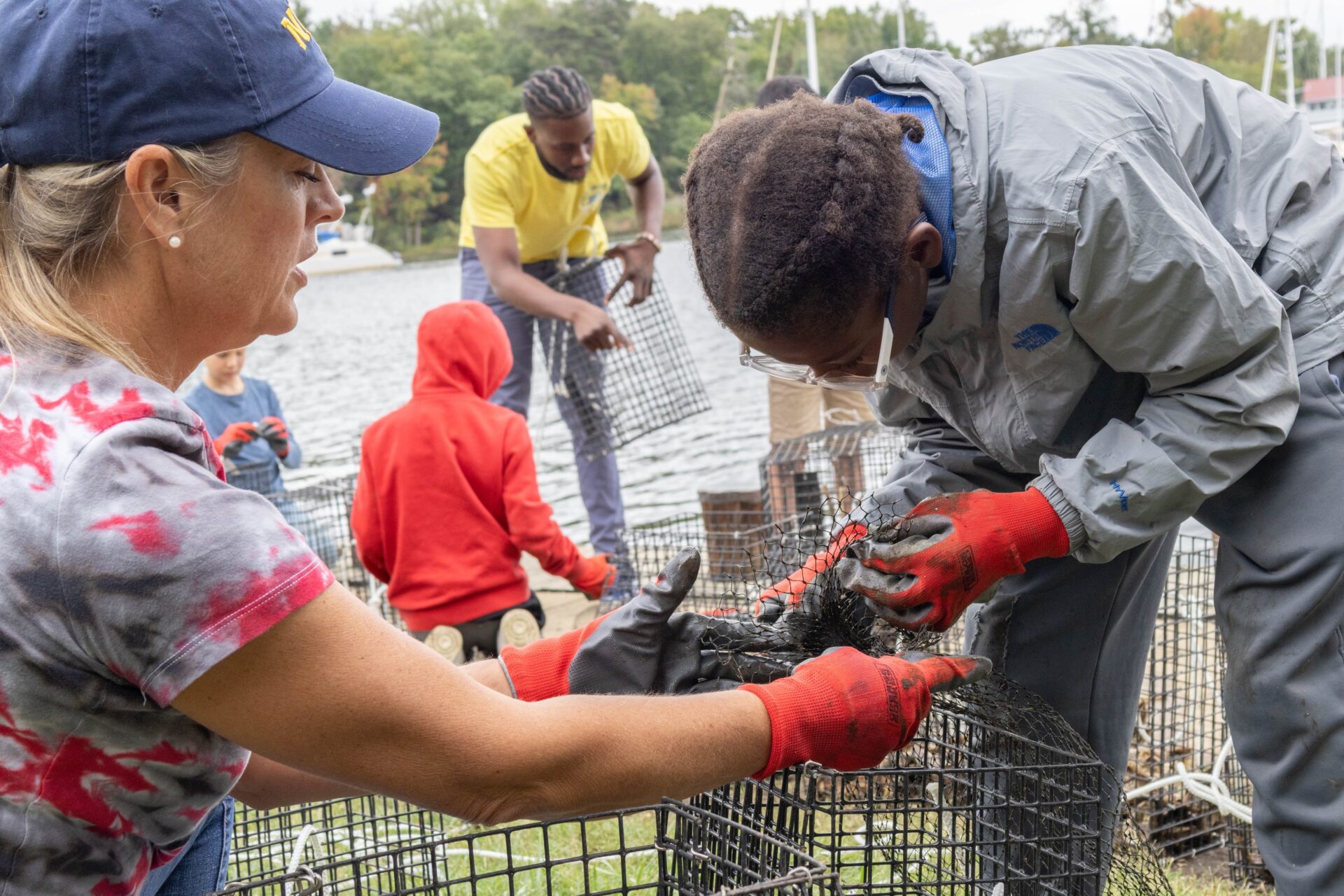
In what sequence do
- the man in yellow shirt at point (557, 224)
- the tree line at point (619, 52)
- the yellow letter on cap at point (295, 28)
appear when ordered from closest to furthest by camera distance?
the yellow letter on cap at point (295, 28)
the man in yellow shirt at point (557, 224)
the tree line at point (619, 52)

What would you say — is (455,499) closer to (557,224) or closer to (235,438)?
(557,224)

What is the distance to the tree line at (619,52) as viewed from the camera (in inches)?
1433

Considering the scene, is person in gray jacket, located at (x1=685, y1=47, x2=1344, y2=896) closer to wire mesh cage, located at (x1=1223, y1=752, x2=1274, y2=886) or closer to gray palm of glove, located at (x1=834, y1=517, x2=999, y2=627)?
gray palm of glove, located at (x1=834, y1=517, x2=999, y2=627)

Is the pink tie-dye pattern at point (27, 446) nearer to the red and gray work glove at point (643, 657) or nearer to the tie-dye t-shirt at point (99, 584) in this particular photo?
the tie-dye t-shirt at point (99, 584)

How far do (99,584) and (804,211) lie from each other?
943 mm

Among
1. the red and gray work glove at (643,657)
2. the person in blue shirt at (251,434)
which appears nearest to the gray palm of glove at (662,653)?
the red and gray work glove at (643,657)

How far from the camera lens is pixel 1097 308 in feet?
5.10

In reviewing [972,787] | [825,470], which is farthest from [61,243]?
[825,470]

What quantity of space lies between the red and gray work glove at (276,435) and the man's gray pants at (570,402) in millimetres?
965

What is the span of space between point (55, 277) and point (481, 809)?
0.72 m

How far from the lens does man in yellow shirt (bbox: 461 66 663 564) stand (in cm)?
444

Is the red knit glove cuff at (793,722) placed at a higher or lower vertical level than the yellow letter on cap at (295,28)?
lower

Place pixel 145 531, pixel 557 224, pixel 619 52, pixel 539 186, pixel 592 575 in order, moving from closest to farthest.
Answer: pixel 145 531, pixel 592 575, pixel 539 186, pixel 557 224, pixel 619 52

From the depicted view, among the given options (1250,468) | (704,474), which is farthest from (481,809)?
(704,474)
